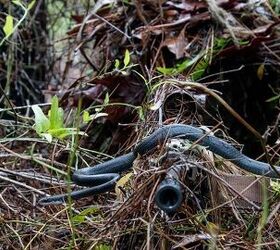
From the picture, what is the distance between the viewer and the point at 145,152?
56.2 inches

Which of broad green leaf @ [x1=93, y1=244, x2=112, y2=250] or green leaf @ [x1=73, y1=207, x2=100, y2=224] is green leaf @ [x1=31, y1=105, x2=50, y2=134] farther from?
broad green leaf @ [x1=93, y1=244, x2=112, y2=250]

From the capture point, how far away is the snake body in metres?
1.40

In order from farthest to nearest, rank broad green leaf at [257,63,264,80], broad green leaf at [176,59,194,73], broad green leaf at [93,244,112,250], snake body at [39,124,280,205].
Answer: broad green leaf at [257,63,264,80] < broad green leaf at [176,59,194,73] < snake body at [39,124,280,205] < broad green leaf at [93,244,112,250]

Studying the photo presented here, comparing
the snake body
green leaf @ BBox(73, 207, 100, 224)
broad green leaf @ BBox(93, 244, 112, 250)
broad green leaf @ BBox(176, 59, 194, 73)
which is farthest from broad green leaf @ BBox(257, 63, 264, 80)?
broad green leaf @ BBox(93, 244, 112, 250)

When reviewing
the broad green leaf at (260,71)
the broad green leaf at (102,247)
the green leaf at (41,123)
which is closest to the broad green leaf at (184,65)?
the broad green leaf at (260,71)

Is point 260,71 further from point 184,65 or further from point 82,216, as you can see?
point 82,216

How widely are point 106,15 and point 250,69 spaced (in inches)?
27.2

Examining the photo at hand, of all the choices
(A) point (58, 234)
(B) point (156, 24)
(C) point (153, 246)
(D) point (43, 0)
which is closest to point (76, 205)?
(A) point (58, 234)

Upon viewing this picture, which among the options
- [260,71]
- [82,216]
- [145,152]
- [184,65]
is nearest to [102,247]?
[82,216]

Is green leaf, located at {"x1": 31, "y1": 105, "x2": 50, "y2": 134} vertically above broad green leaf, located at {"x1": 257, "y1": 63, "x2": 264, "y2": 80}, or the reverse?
green leaf, located at {"x1": 31, "y1": 105, "x2": 50, "y2": 134}

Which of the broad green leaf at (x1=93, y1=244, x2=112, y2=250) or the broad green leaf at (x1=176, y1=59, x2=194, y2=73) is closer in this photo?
the broad green leaf at (x1=93, y1=244, x2=112, y2=250)

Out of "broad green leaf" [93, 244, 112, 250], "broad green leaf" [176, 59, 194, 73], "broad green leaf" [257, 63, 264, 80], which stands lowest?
"broad green leaf" [257, 63, 264, 80]

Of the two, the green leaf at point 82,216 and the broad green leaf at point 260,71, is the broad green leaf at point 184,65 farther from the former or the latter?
the green leaf at point 82,216

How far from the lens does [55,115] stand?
1.45 meters
